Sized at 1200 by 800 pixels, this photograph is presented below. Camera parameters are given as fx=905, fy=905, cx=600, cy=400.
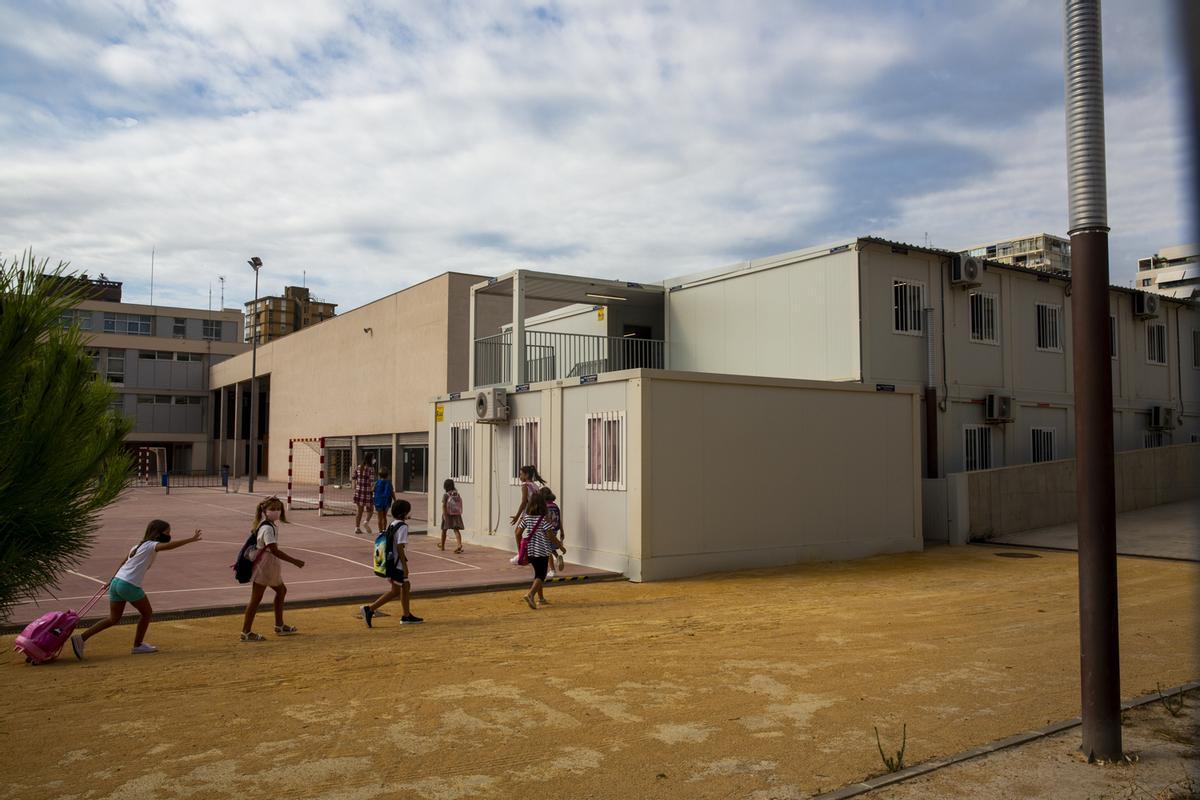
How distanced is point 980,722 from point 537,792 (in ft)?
11.0

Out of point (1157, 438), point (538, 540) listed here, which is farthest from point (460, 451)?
point (1157, 438)

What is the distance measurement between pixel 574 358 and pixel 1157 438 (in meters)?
17.9

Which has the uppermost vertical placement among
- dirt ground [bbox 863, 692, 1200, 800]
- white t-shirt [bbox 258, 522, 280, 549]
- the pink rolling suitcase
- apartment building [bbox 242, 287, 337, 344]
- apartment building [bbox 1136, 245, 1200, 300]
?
apartment building [bbox 242, 287, 337, 344]

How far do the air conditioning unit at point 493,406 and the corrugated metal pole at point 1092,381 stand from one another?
529 inches

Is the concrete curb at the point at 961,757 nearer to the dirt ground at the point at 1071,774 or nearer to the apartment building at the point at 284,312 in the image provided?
the dirt ground at the point at 1071,774

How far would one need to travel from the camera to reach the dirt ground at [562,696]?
5484 mm

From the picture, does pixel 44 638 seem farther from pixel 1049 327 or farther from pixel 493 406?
pixel 1049 327

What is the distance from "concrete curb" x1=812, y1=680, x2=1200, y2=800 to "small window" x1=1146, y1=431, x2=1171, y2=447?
23556mm

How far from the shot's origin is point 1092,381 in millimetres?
5723

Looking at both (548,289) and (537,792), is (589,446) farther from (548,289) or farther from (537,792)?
(537,792)

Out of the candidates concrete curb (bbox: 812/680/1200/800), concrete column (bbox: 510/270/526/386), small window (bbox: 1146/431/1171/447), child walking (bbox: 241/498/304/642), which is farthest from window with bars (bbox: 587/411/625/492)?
small window (bbox: 1146/431/1171/447)

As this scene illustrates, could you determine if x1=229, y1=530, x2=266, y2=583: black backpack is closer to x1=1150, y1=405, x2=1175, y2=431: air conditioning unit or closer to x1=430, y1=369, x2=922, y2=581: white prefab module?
x1=430, y1=369, x2=922, y2=581: white prefab module

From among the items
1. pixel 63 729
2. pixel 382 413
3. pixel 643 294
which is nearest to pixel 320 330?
pixel 382 413

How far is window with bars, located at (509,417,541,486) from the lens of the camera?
57.8ft
